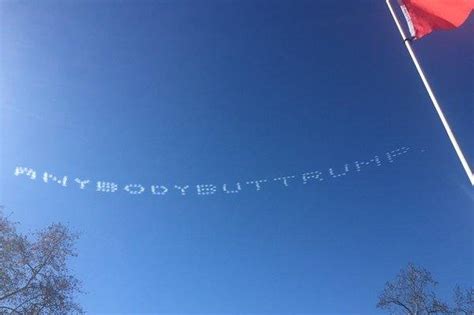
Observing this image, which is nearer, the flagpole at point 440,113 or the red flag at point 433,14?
the flagpole at point 440,113

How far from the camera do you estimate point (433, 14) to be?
9398mm

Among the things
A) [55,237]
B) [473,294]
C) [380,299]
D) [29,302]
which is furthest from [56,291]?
[473,294]

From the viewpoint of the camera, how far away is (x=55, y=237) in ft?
74.4

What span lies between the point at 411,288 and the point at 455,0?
31.6 meters

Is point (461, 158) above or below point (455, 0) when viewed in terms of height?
below

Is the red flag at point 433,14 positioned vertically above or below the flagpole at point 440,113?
above

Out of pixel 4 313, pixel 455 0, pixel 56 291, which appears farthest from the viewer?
pixel 56 291

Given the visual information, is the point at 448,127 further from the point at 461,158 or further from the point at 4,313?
the point at 4,313

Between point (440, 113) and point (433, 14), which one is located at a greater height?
point (433, 14)

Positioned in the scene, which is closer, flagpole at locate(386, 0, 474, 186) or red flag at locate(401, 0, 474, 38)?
flagpole at locate(386, 0, 474, 186)

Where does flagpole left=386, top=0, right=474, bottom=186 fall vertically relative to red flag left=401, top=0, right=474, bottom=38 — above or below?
below

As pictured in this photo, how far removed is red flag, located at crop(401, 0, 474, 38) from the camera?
895 centimetres

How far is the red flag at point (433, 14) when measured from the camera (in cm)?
895

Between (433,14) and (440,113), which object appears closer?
(440,113)
